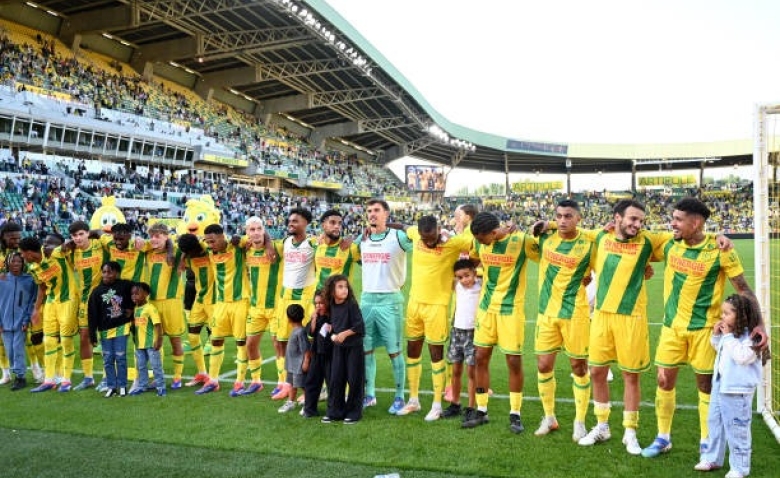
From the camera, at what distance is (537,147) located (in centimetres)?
6044

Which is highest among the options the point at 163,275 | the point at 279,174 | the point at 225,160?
the point at 279,174

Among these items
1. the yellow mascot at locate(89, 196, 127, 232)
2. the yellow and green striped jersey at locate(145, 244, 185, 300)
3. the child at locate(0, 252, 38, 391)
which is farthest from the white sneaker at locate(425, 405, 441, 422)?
the child at locate(0, 252, 38, 391)

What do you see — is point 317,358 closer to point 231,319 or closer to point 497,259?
point 231,319

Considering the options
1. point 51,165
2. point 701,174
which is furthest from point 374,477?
point 701,174

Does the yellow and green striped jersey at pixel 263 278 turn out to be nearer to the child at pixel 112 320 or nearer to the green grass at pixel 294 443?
the green grass at pixel 294 443

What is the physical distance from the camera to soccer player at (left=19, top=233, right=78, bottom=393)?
24.2ft

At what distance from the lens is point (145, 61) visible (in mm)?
38000

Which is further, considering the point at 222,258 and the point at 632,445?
the point at 222,258

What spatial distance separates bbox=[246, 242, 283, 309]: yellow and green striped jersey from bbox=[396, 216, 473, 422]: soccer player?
1788 mm

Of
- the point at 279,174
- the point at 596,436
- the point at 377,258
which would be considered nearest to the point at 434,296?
the point at 377,258

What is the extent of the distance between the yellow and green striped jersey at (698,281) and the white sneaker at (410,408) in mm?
2560

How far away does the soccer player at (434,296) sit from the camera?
5891 millimetres

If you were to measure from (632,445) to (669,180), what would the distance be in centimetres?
6426

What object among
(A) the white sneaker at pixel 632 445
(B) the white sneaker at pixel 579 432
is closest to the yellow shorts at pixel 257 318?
(B) the white sneaker at pixel 579 432
